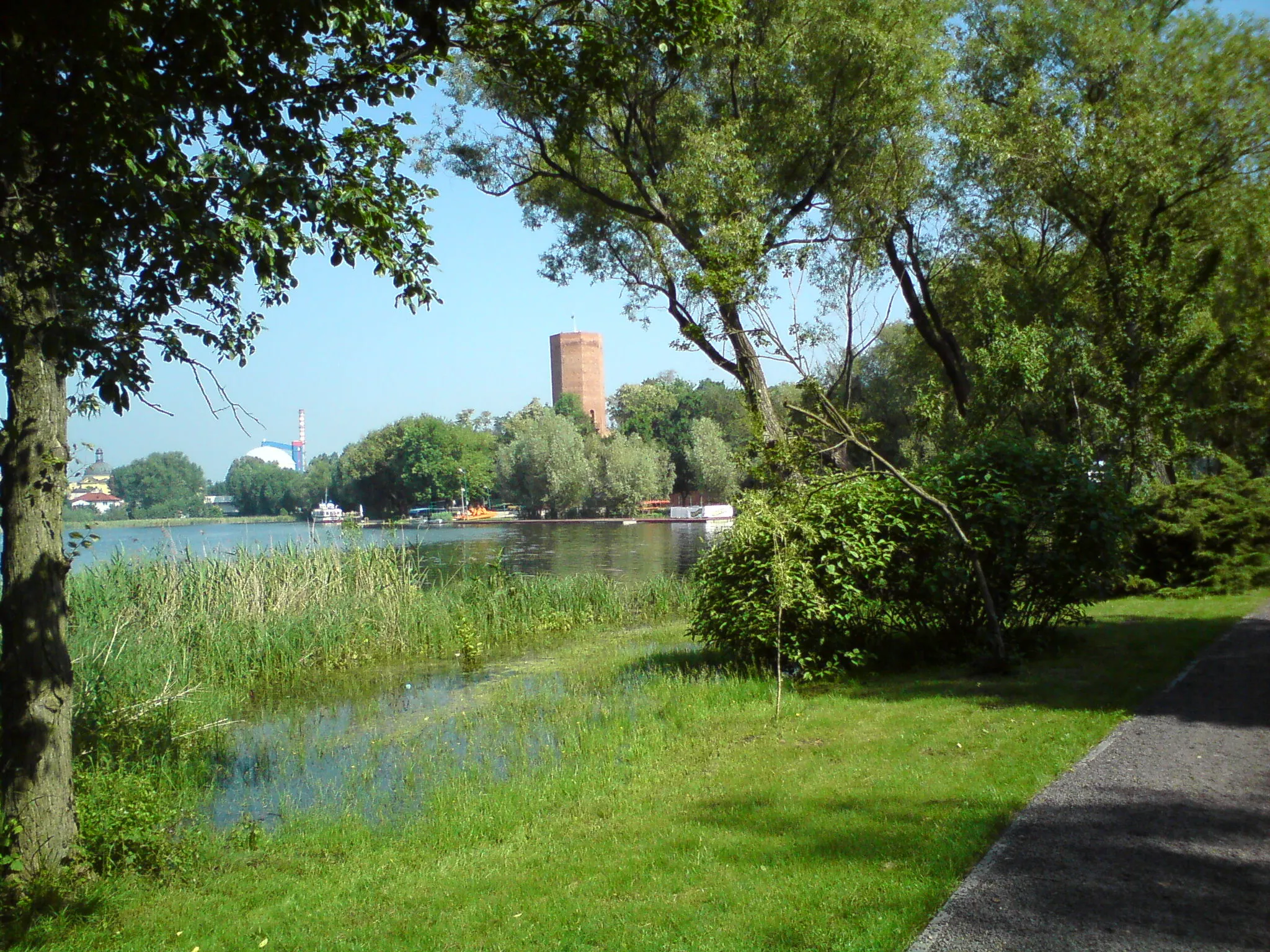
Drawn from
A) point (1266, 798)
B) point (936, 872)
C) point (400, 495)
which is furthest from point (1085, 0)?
point (400, 495)

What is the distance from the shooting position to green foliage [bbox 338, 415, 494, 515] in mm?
86312

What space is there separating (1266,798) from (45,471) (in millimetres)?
7371

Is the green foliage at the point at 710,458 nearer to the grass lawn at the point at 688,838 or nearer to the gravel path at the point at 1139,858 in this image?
the grass lawn at the point at 688,838

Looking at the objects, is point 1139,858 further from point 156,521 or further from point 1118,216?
point 156,521

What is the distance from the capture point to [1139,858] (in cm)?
480

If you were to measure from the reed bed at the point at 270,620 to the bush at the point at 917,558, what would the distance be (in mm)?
5847

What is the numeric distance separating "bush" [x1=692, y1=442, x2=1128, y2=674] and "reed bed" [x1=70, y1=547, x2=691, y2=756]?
5847mm

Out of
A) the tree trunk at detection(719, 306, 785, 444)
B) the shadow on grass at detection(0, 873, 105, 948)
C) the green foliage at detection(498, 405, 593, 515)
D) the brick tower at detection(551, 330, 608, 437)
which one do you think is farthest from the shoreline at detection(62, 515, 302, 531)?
the brick tower at detection(551, 330, 608, 437)

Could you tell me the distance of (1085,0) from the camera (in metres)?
20.2

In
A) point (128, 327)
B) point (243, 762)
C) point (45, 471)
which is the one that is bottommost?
point (243, 762)

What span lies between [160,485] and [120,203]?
108 ft

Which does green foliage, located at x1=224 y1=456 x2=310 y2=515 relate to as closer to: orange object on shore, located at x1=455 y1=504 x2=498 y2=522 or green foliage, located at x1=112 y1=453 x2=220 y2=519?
orange object on shore, located at x1=455 y1=504 x2=498 y2=522

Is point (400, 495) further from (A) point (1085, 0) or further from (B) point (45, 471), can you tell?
(B) point (45, 471)

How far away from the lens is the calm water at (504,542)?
17.6 metres
